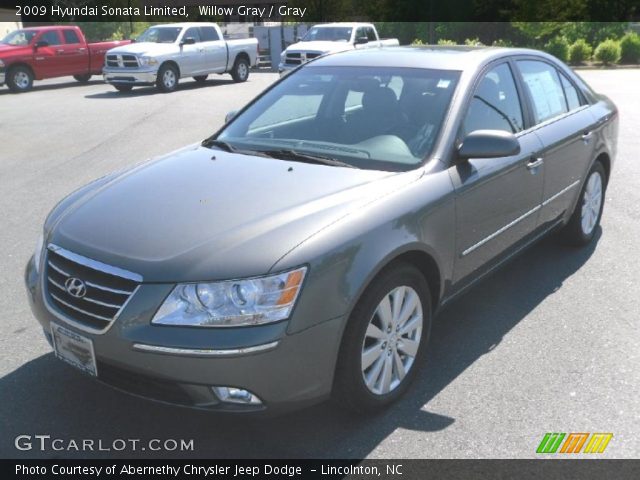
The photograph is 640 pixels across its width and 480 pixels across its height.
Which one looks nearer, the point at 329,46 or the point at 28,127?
the point at 28,127

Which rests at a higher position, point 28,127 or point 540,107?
point 540,107

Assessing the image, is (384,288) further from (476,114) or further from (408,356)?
(476,114)

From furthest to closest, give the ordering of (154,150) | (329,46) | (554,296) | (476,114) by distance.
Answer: (329,46) < (154,150) < (554,296) < (476,114)

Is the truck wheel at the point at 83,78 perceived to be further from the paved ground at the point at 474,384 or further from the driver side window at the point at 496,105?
the driver side window at the point at 496,105

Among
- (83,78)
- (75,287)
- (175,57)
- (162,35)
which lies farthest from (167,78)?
(75,287)

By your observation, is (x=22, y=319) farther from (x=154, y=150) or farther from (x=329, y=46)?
(x=329, y=46)

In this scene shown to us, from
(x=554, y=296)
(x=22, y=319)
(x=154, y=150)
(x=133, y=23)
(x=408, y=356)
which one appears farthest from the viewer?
(x=133, y=23)

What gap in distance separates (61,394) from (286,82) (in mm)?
2578

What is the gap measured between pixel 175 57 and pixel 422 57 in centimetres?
1603

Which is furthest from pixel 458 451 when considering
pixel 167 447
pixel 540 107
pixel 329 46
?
pixel 329 46

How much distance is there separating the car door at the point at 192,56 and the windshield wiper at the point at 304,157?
16566 mm

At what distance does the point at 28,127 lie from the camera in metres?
13.1

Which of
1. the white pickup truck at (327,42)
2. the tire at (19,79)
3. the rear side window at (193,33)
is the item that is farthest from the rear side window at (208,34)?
the tire at (19,79)

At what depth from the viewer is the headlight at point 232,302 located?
279 cm
